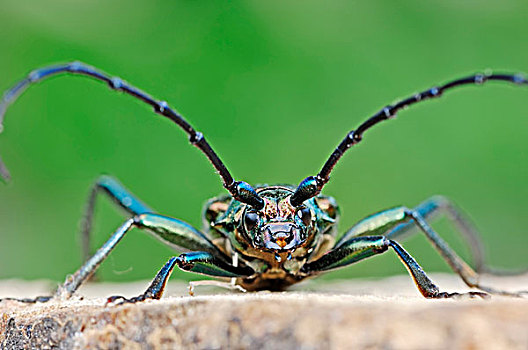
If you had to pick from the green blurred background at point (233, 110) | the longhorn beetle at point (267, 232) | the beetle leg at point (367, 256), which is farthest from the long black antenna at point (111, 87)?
the green blurred background at point (233, 110)

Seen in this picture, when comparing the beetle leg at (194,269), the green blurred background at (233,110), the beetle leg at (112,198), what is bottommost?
the beetle leg at (194,269)

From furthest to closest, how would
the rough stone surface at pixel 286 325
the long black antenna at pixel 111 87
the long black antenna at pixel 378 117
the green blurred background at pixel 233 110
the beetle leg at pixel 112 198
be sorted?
the green blurred background at pixel 233 110 < the beetle leg at pixel 112 198 < the long black antenna at pixel 111 87 < the long black antenna at pixel 378 117 < the rough stone surface at pixel 286 325

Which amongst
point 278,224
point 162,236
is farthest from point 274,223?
point 162,236

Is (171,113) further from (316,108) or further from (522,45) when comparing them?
(522,45)

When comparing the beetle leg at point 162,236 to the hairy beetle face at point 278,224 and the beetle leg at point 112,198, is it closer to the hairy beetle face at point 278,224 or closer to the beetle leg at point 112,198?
the hairy beetle face at point 278,224

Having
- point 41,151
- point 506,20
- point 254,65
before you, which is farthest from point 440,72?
point 41,151

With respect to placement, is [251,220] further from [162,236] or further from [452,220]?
[452,220]
